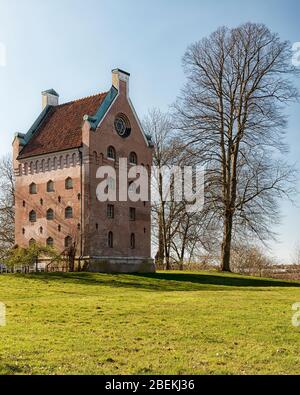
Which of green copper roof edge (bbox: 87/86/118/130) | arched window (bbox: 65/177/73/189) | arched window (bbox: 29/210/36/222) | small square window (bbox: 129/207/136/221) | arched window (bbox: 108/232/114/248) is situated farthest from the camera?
small square window (bbox: 129/207/136/221)

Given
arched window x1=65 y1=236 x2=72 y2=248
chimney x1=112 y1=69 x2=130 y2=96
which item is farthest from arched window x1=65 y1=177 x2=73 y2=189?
chimney x1=112 y1=69 x2=130 y2=96

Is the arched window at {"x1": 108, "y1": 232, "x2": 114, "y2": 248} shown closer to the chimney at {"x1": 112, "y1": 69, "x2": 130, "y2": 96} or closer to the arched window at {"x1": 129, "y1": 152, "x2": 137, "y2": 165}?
the arched window at {"x1": 129, "y1": 152, "x2": 137, "y2": 165}

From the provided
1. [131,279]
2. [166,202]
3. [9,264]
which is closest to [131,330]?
[131,279]

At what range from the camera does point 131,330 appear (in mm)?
14930

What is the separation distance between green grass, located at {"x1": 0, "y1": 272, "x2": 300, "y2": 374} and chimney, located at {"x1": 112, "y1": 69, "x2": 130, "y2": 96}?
1026 inches

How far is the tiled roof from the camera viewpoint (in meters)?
45.3

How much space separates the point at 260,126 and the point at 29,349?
118 ft

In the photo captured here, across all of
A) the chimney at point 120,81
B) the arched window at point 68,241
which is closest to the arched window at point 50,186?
the arched window at point 68,241

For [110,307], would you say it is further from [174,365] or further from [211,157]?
[211,157]

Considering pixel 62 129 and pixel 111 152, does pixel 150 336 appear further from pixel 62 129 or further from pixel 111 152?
pixel 62 129

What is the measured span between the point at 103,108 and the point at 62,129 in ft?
14.4

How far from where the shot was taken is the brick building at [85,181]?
42.9 meters

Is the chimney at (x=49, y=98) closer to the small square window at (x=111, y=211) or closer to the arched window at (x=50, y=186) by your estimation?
the arched window at (x=50, y=186)

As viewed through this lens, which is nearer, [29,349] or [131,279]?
[29,349]
